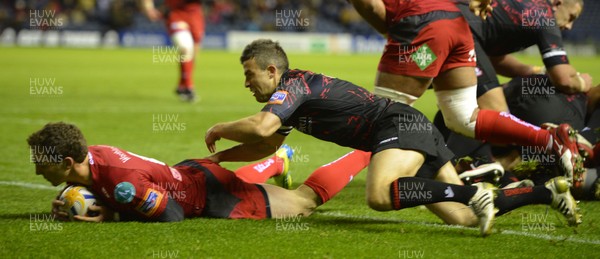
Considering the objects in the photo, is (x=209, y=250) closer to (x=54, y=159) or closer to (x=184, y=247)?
(x=184, y=247)

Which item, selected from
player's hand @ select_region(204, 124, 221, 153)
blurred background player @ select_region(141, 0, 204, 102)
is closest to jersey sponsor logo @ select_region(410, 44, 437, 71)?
player's hand @ select_region(204, 124, 221, 153)

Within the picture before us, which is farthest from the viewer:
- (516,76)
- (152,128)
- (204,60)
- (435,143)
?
(204,60)

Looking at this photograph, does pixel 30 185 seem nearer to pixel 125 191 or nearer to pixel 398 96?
pixel 125 191

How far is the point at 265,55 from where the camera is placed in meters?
5.02

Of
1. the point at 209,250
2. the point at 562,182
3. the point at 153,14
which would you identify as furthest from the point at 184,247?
the point at 153,14

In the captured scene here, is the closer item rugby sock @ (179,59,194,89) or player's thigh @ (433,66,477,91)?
player's thigh @ (433,66,477,91)

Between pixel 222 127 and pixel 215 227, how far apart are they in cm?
55

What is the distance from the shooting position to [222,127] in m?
4.82

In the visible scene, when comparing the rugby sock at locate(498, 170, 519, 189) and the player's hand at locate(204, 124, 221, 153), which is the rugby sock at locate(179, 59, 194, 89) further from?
the player's hand at locate(204, 124, 221, 153)

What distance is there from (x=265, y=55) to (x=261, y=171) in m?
1.06

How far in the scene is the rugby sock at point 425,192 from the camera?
4.61 meters

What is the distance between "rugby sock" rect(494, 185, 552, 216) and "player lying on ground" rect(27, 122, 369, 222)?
112 cm

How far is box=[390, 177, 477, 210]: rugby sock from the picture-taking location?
4.61 m

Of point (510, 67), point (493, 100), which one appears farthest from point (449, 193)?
point (510, 67)
